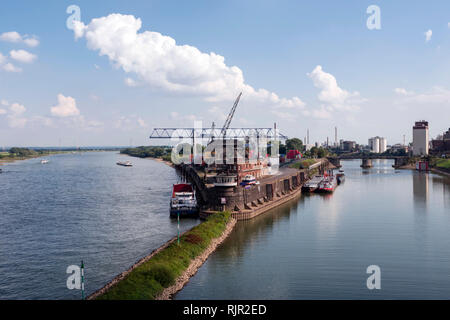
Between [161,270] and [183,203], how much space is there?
2372 cm

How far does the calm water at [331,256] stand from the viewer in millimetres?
23172

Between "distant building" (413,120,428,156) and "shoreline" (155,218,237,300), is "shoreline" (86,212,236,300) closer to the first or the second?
"shoreline" (155,218,237,300)

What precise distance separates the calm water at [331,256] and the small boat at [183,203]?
7.02 meters

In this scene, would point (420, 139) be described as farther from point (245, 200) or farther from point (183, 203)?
point (183, 203)

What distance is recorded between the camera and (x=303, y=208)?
55.6 metres

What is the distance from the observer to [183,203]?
153 feet

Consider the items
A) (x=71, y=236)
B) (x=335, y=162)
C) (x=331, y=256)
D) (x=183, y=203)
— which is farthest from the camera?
(x=335, y=162)

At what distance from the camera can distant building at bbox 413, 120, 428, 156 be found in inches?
6644

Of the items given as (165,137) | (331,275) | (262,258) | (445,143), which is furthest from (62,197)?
(445,143)

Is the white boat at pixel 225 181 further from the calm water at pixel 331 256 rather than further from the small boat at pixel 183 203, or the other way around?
the calm water at pixel 331 256

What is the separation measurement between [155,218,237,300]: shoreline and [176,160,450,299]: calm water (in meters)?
0.38

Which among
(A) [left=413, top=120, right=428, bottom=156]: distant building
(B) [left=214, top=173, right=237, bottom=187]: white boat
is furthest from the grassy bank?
(A) [left=413, top=120, right=428, bottom=156]: distant building

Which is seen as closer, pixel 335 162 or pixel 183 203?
pixel 183 203

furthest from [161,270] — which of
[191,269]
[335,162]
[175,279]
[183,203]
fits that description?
[335,162]
